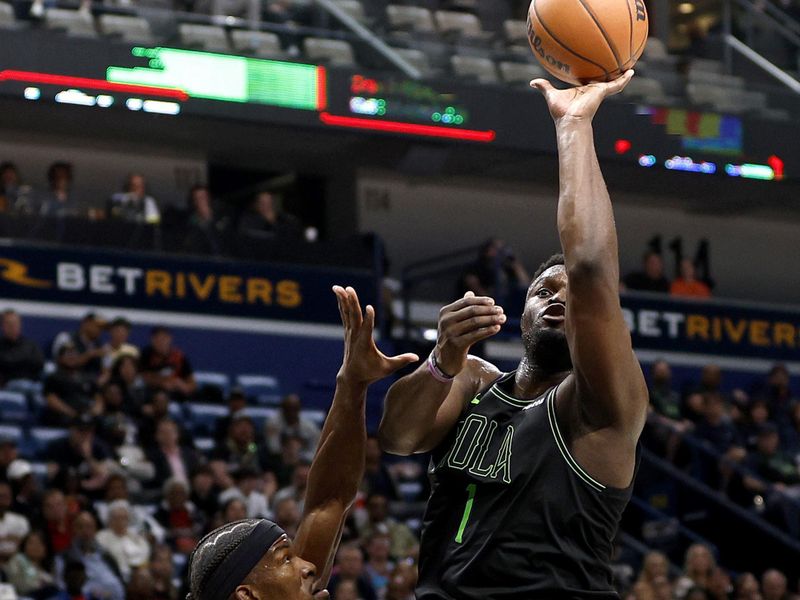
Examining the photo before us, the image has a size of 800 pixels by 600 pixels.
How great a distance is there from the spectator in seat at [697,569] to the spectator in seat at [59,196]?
7681 mm

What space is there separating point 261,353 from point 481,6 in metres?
5.99

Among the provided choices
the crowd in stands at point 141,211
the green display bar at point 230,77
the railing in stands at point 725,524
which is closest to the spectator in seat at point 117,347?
the crowd in stands at point 141,211

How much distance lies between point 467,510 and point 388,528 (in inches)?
364

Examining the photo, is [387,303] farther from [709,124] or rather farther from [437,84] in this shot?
[709,124]

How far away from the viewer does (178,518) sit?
1265 cm

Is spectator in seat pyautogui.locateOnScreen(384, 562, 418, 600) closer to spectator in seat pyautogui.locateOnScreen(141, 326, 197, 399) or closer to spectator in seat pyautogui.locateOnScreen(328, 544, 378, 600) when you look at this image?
spectator in seat pyautogui.locateOnScreen(328, 544, 378, 600)

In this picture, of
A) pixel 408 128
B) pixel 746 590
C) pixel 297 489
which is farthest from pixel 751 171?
pixel 297 489

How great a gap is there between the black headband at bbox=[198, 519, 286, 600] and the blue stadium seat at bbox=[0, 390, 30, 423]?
10268mm

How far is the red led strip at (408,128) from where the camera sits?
18.1 metres

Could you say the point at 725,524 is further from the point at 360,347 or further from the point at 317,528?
the point at 360,347

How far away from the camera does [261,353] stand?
18.4 meters

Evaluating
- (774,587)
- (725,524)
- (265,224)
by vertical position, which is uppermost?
(265,224)

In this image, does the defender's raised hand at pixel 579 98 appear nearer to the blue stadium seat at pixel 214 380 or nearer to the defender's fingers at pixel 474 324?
the defender's fingers at pixel 474 324

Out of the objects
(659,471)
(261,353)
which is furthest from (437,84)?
(659,471)
